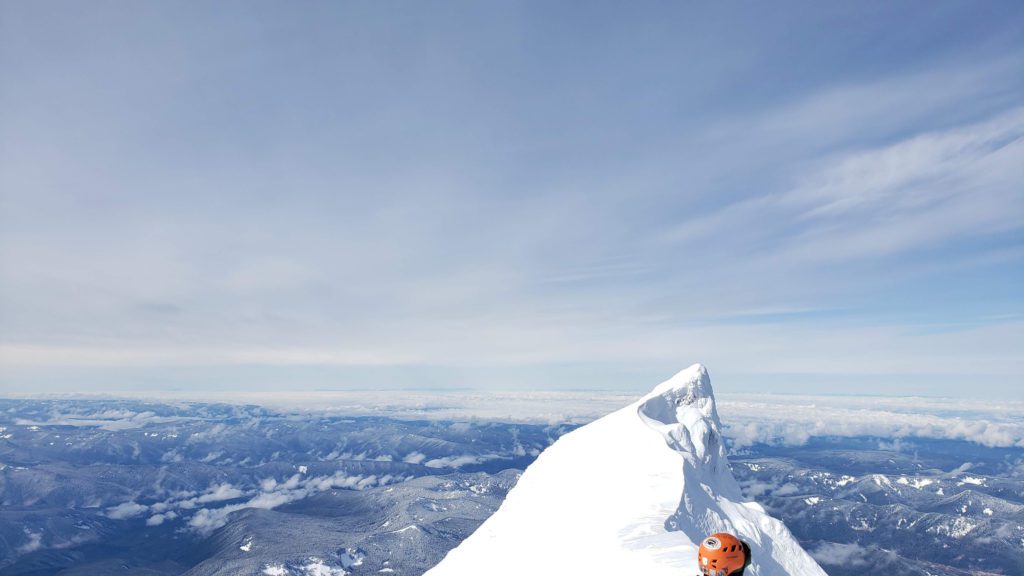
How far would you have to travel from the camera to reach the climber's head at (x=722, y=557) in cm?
1473

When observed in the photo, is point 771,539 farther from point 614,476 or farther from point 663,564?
point 663,564

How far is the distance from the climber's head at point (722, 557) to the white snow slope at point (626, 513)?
1844 cm

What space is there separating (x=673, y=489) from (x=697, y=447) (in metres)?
27.1

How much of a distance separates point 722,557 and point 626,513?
37759mm

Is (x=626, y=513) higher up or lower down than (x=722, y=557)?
lower down

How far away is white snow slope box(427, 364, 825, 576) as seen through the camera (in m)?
40.4

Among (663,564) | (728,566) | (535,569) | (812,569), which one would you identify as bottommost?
(812,569)

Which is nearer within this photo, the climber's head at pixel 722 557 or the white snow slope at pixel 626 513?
the climber's head at pixel 722 557

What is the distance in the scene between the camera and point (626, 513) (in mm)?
49219

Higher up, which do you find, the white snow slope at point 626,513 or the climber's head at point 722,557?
the climber's head at point 722,557

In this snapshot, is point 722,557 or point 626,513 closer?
point 722,557

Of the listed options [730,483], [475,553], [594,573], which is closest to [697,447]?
[730,483]

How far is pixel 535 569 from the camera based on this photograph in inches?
1615

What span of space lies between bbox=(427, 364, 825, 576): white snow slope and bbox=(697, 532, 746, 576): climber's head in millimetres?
18444
